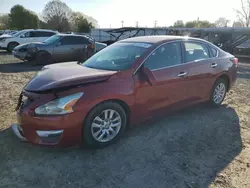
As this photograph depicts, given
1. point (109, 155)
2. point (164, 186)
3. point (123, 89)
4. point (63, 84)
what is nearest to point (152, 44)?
point (123, 89)

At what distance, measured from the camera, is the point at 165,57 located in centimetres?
400

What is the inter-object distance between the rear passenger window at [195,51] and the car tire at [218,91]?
0.68m

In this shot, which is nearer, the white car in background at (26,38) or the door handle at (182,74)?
the door handle at (182,74)

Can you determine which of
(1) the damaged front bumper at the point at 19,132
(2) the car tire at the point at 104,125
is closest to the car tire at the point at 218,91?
(2) the car tire at the point at 104,125

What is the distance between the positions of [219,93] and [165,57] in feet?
6.29

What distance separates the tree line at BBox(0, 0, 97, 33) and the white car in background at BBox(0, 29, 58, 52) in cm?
2565

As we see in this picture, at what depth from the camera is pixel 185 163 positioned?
308cm

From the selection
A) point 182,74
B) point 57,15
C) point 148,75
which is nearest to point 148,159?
point 148,75

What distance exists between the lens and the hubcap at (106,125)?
328 cm

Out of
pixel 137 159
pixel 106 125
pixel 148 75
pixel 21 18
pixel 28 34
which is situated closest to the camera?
pixel 137 159

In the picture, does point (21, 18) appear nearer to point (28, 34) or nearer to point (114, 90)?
point (28, 34)

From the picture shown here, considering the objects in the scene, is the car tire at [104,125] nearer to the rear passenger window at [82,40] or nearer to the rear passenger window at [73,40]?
the rear passenger window at [73,40]

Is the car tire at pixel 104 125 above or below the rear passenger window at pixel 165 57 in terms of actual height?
below

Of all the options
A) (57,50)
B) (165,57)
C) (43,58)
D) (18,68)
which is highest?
(165,57)
